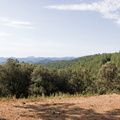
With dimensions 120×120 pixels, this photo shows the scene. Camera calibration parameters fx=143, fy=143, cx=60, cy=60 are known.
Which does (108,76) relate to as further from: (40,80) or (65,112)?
(65,112)

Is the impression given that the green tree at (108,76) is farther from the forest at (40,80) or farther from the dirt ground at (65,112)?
the dirt ground at (65,112)

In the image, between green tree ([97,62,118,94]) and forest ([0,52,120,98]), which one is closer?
forest ([0,52,120,98])

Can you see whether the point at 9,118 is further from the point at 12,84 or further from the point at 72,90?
the point at 72,90

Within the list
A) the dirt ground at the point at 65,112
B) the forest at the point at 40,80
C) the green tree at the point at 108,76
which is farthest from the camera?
the green tree at the point at 108,76

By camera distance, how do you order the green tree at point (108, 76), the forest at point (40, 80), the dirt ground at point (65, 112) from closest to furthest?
the dirt ground at point (65, 112) < the forest at point (40, 80) < the green tree at point (108, 76)

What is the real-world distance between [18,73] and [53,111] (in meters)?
30.5

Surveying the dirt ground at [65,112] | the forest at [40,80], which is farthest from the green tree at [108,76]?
the dirt ground at [65,112]

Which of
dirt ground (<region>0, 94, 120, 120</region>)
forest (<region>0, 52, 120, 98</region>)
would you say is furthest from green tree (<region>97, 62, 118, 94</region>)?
dirt ground (<region>0, 94, 120, 120</region>)

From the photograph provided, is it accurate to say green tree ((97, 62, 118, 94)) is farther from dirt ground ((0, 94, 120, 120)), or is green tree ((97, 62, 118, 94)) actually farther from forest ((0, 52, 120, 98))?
dirt ground ((0, 94, 120, 120))

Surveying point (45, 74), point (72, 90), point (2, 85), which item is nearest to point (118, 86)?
point (72, 90)

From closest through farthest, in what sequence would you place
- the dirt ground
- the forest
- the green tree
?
1. the dirt ground
2. the forest
3. the green tree

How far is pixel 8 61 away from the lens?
118 feet

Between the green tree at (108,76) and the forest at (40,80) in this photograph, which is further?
the green tree at (108,76)

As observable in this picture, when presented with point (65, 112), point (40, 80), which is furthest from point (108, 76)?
point (65, 112)
